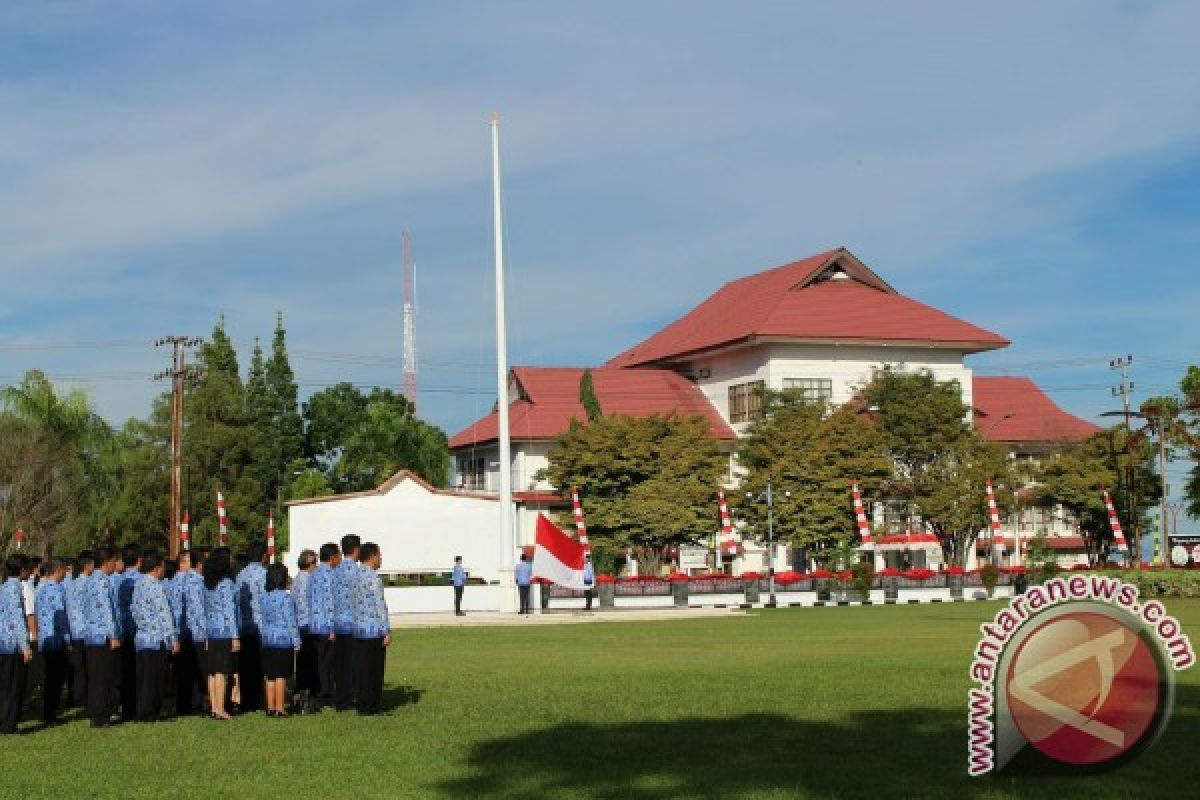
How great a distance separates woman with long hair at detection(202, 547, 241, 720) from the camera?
59.3 ft

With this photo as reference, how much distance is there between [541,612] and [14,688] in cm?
3015

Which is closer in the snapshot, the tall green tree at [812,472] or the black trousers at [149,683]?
the black trousers at [149,683]

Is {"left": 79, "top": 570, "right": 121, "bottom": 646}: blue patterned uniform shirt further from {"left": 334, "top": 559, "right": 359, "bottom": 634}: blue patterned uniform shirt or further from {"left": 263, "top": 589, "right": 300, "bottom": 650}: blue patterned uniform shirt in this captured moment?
{"left": 334, "top": 559, "right": 359, "bottom": 634}: blue patterned uniform shirt

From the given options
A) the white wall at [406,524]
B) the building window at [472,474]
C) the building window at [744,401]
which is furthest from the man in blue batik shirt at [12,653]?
the building window at [472,474]

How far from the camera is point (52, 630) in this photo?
1938 centimetres

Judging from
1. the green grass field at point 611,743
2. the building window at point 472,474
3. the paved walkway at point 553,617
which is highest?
the building window at point 472,474

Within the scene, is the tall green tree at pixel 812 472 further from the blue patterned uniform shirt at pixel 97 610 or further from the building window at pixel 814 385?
the blue patterned uniform shirt at pixel 97 610

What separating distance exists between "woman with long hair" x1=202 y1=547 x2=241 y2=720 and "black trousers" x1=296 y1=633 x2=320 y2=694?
29.0 inches

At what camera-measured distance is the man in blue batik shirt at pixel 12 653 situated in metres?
17.7

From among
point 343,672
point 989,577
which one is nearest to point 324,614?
point 343,672

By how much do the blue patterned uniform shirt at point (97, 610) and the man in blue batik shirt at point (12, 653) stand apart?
633 millimetres

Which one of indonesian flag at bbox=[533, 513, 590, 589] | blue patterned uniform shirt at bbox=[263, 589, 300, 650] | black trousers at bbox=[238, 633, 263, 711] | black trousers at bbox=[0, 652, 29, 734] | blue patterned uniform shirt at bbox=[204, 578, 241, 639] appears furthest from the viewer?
indonesian flag at bbox=[533, 513, 590, 589]

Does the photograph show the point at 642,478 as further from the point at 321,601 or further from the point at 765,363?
the point at 321,601

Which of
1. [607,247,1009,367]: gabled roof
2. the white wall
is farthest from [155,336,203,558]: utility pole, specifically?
[607,247,1009,367]: gabled roof
